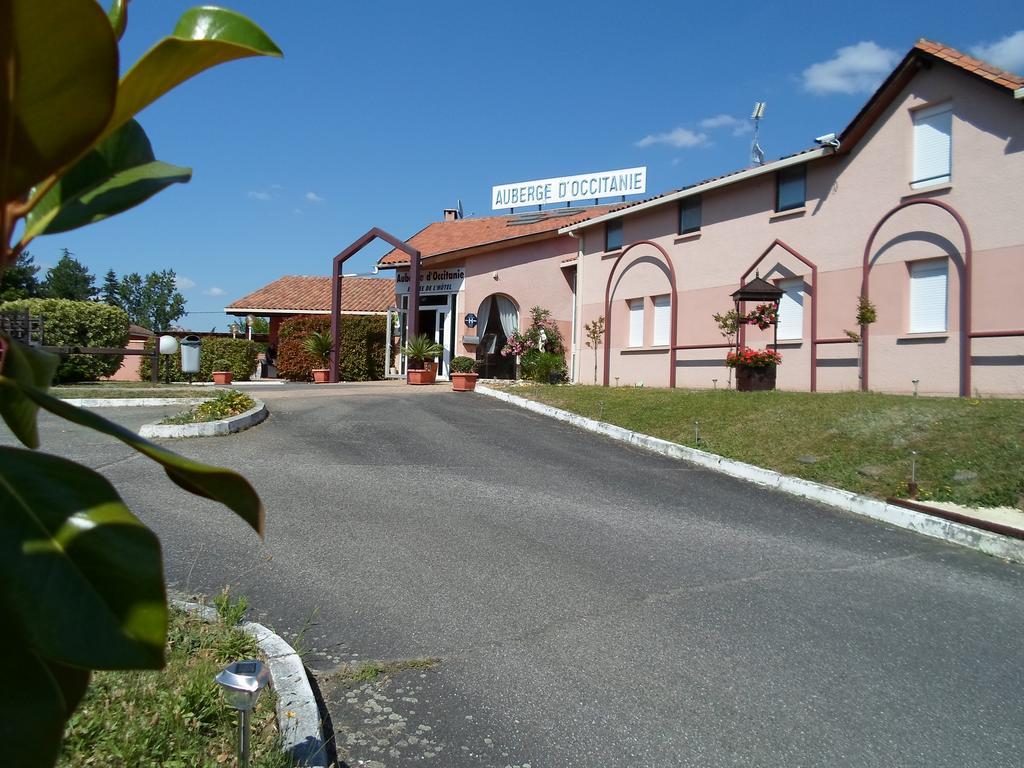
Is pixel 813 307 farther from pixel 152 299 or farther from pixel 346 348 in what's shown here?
pixel 152 299

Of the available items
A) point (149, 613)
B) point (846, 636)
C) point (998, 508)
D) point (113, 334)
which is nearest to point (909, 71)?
point (998, 508)

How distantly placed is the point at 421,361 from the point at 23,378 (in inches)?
798

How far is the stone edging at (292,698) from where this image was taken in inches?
116

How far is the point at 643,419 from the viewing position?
41.0 feet

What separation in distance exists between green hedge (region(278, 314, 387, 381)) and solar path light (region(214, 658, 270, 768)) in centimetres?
2199

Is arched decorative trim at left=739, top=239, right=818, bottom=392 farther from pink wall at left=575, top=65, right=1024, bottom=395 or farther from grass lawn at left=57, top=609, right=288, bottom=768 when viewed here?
grass lawn at left=57, top=609, right=288, bottom=768

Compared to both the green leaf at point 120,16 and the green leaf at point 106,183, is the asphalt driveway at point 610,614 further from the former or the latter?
the green leaf at point 120,16

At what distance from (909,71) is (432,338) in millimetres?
16416

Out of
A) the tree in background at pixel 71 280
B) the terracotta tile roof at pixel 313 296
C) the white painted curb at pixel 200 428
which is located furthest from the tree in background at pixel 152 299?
the white painted curb at pixel 200 428

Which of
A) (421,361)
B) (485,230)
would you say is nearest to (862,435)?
(421,361)

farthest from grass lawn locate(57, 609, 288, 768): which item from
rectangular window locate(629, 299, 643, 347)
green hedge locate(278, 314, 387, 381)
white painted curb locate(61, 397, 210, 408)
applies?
green hedge locate(278, 314, 387, 381)

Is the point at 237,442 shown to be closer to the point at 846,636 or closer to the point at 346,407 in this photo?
the point at 346,407

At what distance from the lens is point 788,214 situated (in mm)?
15469

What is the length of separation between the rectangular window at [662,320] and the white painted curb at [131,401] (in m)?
10.4
